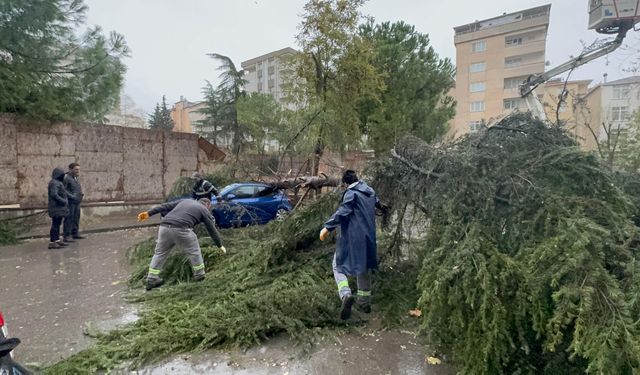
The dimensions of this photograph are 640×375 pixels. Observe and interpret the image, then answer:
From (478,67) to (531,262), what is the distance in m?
42.3

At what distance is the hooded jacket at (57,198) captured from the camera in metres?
7.51

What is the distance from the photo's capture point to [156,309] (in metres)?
4.14

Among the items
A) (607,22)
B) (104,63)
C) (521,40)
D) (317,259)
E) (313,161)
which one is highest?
(521,40)

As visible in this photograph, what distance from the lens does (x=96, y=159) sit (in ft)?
35.1

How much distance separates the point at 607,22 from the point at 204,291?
1177 cm

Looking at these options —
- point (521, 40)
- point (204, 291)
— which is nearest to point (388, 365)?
point (204, 291)

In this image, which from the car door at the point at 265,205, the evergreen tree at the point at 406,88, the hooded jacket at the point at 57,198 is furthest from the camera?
the evergreen tree at the point at 406,88

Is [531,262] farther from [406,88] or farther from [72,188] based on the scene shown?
[406,88]

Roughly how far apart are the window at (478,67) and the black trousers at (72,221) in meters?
40.5

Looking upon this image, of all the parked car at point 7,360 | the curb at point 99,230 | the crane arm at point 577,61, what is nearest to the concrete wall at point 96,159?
the curb at point 99,230

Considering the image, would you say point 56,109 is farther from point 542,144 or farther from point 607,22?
point 607,22

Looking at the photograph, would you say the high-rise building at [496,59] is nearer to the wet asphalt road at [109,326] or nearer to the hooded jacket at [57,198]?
the hooded jacket at [57,198]

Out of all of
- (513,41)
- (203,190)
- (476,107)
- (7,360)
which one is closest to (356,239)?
(7,360)

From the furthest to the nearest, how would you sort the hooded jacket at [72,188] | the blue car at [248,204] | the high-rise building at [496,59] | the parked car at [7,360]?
the high-rise building at [496,59]
the hooded jacket at [72,188]
the blue car at [248,204]
the parked car at [7,360]
